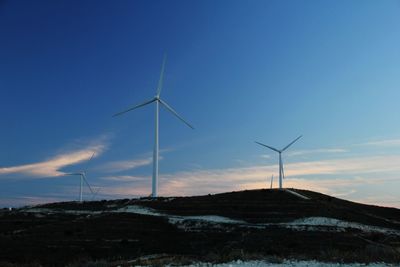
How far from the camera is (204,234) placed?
5912 centimetres

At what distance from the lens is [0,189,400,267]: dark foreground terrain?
37.9 m

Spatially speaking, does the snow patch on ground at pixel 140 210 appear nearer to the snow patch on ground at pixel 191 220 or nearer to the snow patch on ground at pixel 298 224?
the snow patch on ground at pixel 191 220

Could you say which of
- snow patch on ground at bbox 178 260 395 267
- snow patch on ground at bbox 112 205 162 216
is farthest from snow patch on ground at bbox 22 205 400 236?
snow patch on ground at bbox 178 260 395 267

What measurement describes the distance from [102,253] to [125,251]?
230cm

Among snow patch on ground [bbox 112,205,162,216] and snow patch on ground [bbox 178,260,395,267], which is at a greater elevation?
snow patch on ground [bbox 112,205,162,216]

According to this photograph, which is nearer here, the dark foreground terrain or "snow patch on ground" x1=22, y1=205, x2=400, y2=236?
the dark foreground terrain

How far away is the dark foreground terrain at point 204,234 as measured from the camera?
124 feet

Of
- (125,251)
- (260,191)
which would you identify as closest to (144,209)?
(260,191)

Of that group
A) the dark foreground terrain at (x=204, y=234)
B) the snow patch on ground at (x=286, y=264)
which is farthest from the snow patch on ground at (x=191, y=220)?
the snow patch on ground at (x=286, y=264)

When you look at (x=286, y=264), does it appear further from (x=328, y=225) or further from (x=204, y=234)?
(x=328, y=225)

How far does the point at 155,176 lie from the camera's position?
358 ft

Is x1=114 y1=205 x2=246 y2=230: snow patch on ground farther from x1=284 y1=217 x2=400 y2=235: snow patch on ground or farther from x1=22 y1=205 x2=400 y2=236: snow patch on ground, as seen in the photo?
x1=284 y1=217 x2=400 y2=235: snow patch on ground

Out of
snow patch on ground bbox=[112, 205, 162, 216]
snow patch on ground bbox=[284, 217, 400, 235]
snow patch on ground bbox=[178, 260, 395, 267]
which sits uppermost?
snow patch on ground bbox=[112, 205, 162, 216]

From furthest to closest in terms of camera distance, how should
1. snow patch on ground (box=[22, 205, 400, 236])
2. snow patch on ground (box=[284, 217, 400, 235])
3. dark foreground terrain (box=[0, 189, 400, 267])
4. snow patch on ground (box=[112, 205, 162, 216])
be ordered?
snow patch on ground (box=[112, 205, 162, 216])
snow patch on ground (box=[284, 217, 400, 235])
snow patch on ground (box=[22, 205, 400, 236])
dark foreground terrain (box=[0, 189, 400, 267])
